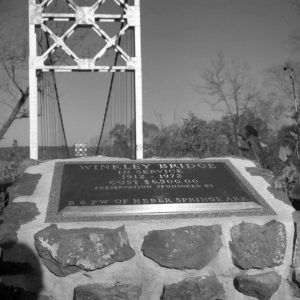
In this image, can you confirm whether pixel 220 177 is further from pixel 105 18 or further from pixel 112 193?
pixel 105 18

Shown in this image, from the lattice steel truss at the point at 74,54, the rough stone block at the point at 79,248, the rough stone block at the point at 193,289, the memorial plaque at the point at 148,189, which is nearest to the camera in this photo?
the rough stone block at the point at 79,248

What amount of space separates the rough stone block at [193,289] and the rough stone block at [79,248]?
12.8 inches

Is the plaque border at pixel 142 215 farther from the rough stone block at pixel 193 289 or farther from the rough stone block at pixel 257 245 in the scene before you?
the rough stone block at pixel 193 289

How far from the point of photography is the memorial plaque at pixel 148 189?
2.73 m

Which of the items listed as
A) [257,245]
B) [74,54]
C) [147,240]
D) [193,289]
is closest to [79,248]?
[147,240]

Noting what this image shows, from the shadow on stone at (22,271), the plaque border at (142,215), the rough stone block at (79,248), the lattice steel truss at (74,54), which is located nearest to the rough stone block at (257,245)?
the plaque border at (142,215)

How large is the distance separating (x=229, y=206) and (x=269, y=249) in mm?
374

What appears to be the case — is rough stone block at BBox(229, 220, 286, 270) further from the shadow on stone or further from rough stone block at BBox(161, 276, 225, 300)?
the shadow on stone

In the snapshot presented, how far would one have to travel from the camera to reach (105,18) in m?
7.16

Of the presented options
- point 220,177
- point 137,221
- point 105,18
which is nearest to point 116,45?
point 105,18

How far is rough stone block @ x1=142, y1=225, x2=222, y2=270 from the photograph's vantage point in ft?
8.44

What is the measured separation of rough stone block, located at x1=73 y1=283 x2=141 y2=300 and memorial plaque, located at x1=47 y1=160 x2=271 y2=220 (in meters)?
0.44

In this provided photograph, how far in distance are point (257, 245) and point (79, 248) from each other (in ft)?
3.67

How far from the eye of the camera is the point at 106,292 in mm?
2477
